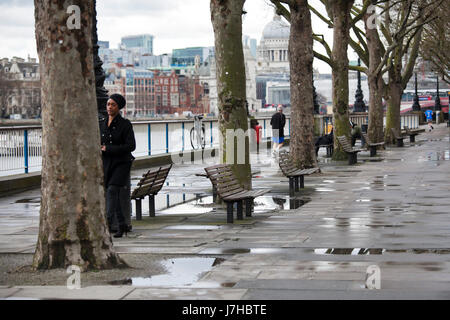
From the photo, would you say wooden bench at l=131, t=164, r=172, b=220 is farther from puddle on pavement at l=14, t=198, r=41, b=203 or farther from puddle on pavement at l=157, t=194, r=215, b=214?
puddle on pavement at l=14, t=198, r=41, b=203

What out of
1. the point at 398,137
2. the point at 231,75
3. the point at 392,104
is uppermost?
the point at 231,75

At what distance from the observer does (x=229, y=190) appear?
14.6 meters

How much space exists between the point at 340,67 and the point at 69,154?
19.8 metres

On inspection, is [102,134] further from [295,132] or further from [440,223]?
[295,132]

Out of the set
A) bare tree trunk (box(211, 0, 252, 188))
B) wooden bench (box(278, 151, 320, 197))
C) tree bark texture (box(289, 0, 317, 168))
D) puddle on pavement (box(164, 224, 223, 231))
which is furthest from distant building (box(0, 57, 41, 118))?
puddle on pavement (box(164, 224, 223, 231))

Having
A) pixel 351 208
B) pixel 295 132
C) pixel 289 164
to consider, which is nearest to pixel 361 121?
pixel 295 132

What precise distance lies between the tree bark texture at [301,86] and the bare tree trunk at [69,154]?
1417cm

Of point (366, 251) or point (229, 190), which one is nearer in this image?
point (366, 251)

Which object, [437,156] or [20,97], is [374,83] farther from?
[20,97]

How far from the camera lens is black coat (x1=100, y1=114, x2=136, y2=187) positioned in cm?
1215

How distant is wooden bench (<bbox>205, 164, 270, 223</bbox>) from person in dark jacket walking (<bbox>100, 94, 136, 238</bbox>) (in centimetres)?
203

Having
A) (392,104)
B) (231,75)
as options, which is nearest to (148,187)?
(231,75)

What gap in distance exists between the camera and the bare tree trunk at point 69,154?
945 cm
